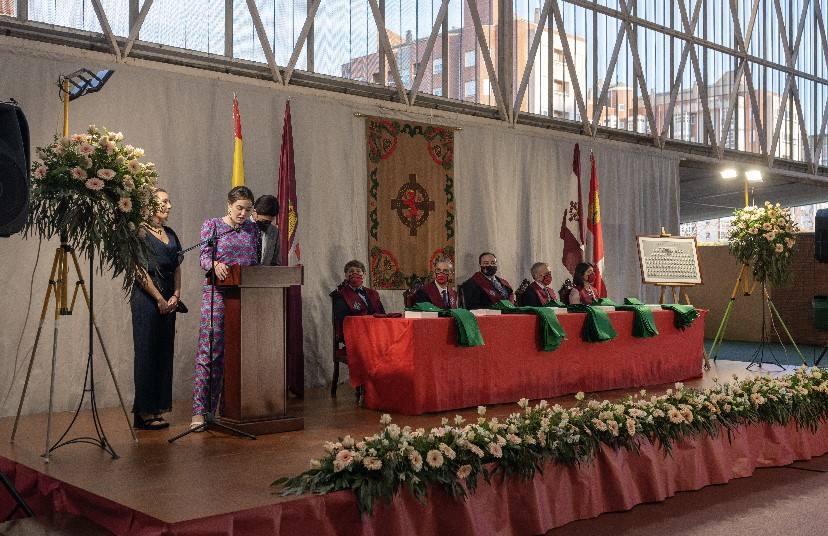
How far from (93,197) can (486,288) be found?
13.2 feet

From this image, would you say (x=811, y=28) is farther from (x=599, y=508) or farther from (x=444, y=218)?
(x=599, y=508)

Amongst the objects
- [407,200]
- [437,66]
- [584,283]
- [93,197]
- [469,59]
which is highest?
[469,59]

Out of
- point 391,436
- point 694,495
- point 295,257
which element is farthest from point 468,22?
point 391,436

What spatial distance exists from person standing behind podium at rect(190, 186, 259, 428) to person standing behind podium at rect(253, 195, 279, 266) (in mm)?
47

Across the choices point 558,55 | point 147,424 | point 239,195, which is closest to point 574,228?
point 558,55

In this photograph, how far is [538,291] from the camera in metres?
7.46

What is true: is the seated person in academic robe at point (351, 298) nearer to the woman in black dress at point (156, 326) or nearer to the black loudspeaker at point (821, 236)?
the woman in black dress at point (156, 326)

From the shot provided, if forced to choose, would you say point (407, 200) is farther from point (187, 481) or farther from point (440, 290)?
point (187, 481)

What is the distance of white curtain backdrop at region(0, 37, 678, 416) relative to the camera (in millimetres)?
5520

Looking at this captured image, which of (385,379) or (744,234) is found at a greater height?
(744,234)

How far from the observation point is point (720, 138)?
38.2 ft

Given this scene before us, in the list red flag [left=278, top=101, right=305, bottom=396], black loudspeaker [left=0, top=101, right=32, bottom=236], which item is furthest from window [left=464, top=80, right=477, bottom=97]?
black loudspeaker [left=0, top=101, right=32, bottom=236]

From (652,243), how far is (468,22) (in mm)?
2828

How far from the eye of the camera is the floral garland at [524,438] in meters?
3.18
